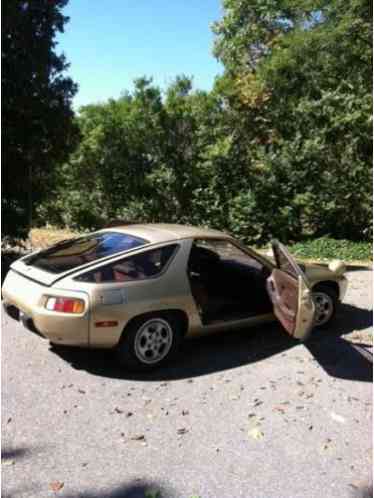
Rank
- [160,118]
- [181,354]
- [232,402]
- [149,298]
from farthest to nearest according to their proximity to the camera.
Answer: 1. [160,118]
2. [181,354]
3. [149,298]
4. [232,402]

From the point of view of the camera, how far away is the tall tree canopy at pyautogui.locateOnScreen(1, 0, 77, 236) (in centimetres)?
919

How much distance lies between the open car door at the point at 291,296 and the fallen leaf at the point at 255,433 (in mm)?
1088

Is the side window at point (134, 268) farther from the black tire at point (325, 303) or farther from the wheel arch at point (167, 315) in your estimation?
the black tire at point (325, 303)

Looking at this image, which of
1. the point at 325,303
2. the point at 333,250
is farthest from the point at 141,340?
the point at 333,250

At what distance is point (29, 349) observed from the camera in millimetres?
5293

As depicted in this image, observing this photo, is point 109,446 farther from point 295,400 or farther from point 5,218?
point 5,218

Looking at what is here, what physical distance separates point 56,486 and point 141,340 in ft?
5.99

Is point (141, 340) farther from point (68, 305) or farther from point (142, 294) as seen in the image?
point (68, 305)

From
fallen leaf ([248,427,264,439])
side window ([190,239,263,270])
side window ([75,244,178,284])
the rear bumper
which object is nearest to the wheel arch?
side window ([75,244,178,284])

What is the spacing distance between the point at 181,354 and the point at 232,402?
3.68 ft

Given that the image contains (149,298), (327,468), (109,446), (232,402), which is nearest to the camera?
(327,468)

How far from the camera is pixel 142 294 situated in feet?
15.3

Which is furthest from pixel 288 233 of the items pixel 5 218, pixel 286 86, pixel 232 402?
pixel 232 402

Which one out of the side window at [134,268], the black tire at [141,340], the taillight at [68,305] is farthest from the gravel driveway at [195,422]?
the side window at [134,268]
